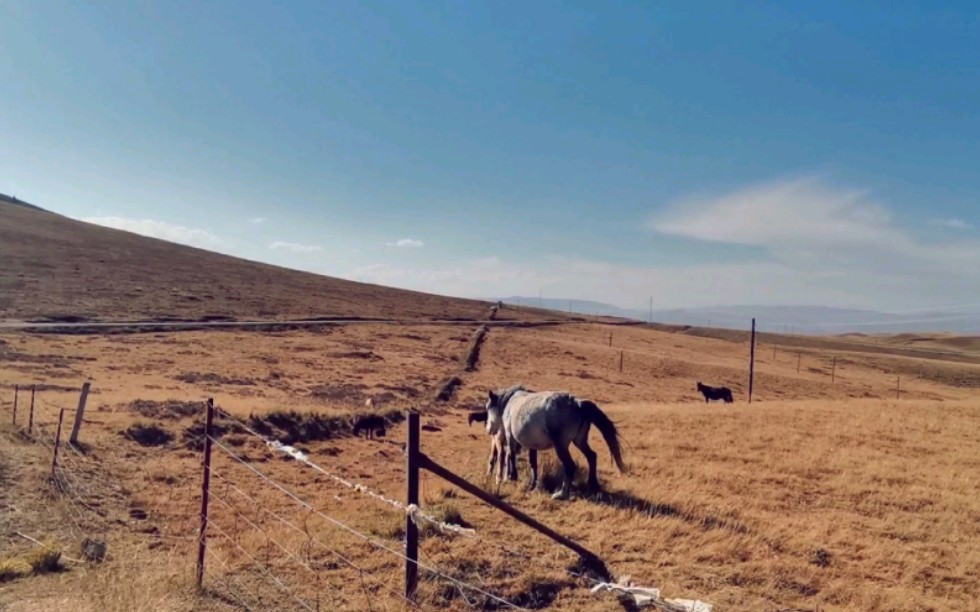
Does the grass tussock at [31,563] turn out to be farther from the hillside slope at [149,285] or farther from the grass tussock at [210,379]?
the hillside slope at [149,285]

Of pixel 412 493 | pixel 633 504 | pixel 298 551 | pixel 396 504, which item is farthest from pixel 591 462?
pixel 412 493

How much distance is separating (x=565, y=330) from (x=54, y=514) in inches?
2306

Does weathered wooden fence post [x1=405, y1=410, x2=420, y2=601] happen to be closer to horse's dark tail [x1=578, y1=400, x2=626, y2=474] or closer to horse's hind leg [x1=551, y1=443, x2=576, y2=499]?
horse's hind leg [x1=551, y1=443, x2=576, y2=499]

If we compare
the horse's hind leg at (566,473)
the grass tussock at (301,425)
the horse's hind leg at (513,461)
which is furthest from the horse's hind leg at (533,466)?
the grass tussock at (301,425)

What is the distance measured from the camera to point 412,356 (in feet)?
133

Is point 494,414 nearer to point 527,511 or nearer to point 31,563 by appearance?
point 527,511

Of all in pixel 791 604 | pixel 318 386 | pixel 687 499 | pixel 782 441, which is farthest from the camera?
pixel 318 386

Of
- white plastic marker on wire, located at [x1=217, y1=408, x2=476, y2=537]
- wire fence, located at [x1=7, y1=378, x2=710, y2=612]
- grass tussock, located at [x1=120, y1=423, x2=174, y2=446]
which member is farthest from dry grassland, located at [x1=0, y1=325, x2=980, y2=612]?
white plastic marker on wire, located at [x1=217, y1=408, x2=476, y2=537]

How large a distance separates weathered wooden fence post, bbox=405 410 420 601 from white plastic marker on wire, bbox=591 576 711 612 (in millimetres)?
1695

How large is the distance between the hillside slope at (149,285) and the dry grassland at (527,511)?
25.0 meters

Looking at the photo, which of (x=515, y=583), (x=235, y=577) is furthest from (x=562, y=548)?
(x=235, y=577)

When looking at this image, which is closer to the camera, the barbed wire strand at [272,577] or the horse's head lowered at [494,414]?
the barbed wire strand at [272,577]

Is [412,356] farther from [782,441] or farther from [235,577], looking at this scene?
[235,577]

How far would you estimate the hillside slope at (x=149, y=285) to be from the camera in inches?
1908
